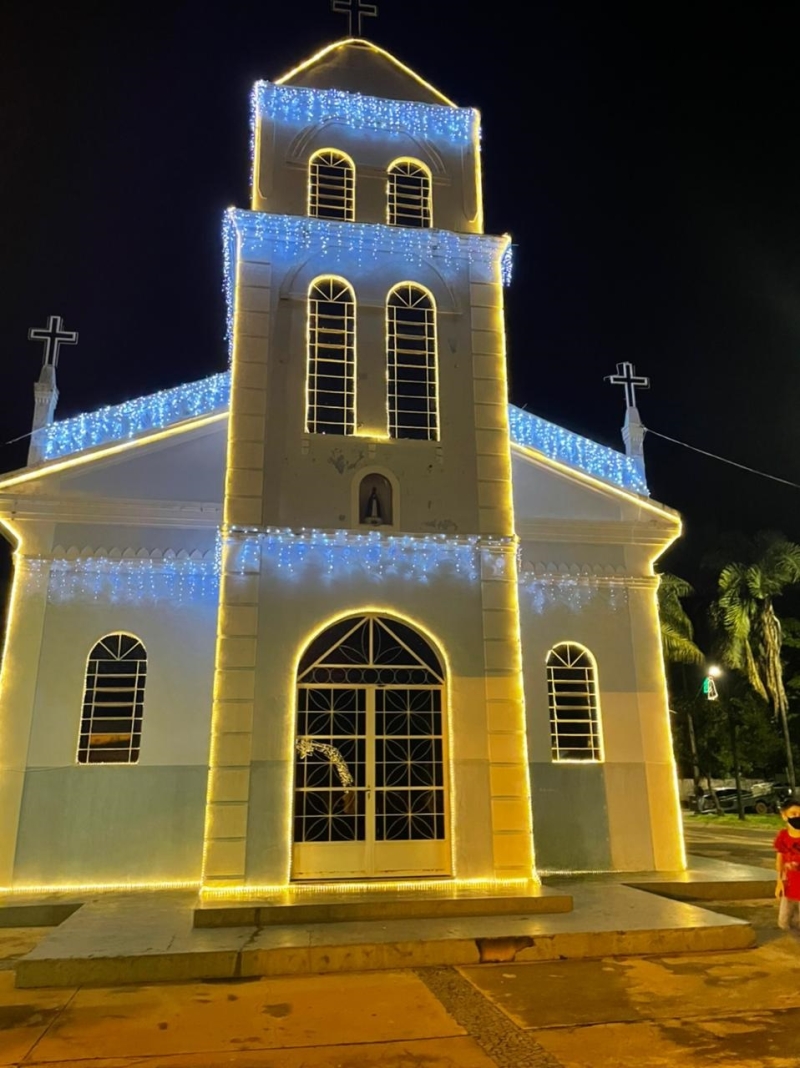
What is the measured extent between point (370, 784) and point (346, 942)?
10.1 feet

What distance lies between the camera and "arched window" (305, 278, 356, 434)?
1244cm

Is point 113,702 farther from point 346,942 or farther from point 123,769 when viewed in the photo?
point 346,942

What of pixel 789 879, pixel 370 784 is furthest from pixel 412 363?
pixel 789 879

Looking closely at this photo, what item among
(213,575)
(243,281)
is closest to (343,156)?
(243,281)

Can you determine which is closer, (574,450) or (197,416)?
(197,416)

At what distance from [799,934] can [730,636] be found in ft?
73.7

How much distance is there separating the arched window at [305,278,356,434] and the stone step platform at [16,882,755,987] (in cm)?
667

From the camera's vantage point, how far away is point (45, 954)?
24.8 ft

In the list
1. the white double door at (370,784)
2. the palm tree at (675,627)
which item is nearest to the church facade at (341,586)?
the white double door at (370,784)

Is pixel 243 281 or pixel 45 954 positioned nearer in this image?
pixel 45 954

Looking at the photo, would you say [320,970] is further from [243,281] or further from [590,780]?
[243,281]

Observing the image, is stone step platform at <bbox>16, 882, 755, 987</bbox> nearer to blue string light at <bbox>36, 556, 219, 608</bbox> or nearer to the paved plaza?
the paved plaza

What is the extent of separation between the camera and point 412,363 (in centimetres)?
1301

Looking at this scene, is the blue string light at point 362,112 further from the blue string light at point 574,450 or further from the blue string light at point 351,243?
the blue string light at point 574,450
